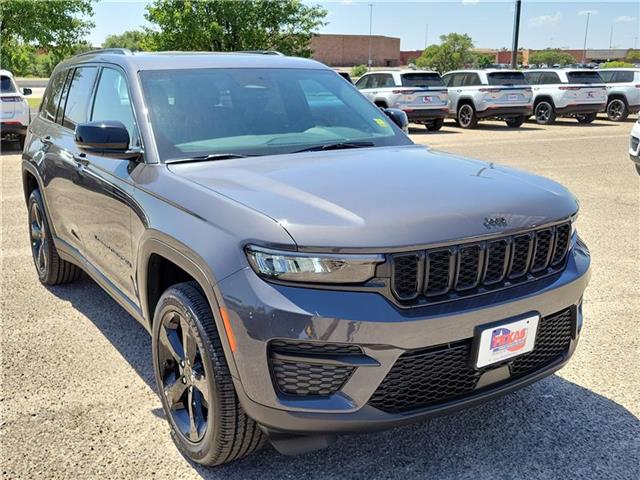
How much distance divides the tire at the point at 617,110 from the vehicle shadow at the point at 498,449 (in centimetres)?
2023

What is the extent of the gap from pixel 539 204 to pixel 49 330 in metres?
3.30

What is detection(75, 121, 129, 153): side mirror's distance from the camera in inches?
127

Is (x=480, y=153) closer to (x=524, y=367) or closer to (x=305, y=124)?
(x=305, y=124)

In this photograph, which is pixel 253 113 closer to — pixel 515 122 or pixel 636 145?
pixel 636 145

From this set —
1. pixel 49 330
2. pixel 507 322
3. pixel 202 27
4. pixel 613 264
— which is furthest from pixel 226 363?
pixel 202 27

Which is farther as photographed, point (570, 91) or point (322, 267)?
point (570, 91)

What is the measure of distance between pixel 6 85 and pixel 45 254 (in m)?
10.2

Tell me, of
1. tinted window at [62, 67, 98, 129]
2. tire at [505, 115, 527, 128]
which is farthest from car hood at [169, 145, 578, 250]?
tire at [505, 115, 527, 128]

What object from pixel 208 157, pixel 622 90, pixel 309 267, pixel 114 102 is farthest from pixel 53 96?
pixel 622 90

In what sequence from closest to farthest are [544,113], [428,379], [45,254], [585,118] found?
[428,379]
[45,254]
[544,113]
[585,118]

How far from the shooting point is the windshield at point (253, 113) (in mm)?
3369

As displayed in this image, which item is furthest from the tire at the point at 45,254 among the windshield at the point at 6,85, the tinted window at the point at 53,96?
the windshield at the point at 6,85

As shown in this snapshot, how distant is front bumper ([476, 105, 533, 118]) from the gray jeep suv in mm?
16336

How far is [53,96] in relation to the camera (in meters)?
5.16
